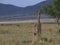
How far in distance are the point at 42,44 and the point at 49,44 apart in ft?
1.22

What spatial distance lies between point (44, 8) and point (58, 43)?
3041 cm

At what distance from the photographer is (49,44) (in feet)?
57.0

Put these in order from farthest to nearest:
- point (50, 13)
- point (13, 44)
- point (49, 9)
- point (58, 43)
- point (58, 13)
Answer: point (50, 13)
point (49, 9)
point (58, 13)
point (58, 43)
point (13, 44)

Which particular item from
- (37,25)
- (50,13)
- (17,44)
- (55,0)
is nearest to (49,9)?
(50,13)

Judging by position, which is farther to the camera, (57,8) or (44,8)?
(44,8)

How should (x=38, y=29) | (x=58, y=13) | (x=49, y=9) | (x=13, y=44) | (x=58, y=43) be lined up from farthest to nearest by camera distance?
(x=49, y=9)
(x=58, y=13)
(x=38, y=29)
(x=58, y=43)
(x=13, y=44)

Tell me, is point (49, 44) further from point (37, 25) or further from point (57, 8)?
point (57, 8)

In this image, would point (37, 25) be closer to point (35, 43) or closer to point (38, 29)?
point (38, 29)

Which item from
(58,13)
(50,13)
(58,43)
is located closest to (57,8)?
(58,13)

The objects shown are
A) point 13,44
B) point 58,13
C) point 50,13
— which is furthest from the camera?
point 50,13

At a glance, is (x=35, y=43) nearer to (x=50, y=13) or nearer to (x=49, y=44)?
(x=49, y=44)

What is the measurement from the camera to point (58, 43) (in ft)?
60.0

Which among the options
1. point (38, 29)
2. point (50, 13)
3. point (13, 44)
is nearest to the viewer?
point (13, 44)

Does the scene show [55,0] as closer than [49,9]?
Yes
